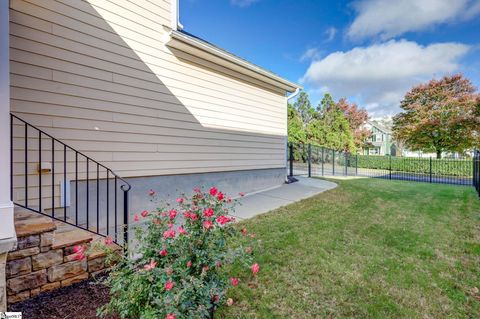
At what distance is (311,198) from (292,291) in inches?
168

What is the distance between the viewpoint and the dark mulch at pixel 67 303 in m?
2.10

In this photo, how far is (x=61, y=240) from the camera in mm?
2615

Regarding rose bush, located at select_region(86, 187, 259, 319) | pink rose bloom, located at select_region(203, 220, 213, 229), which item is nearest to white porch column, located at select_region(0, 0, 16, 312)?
rose bush, located at select_region(86, 187, 259, 319)

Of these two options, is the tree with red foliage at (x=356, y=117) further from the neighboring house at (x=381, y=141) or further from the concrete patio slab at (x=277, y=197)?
the concrete patio slab at (x=277, y=197)

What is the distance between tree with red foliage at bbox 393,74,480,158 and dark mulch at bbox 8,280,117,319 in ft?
74.7

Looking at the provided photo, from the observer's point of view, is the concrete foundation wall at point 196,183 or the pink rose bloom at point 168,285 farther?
the concrete foundation wall at point 196,183

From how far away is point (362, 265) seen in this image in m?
3.10

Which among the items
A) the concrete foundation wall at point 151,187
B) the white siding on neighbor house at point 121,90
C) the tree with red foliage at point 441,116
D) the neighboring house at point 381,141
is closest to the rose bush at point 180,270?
the concrete foundation wall at point 151,187

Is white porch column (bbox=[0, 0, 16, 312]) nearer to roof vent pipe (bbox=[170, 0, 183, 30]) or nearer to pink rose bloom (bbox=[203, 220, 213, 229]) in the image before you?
pink rose bloom (bbox=[203, 220, 213, 229])

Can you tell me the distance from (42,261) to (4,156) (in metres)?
1.22

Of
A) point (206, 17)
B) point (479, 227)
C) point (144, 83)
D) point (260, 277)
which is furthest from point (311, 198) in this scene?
point (206, 17)

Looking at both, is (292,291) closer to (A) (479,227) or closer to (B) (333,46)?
(A) (479,227)

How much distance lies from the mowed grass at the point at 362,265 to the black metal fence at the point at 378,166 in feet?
14.6

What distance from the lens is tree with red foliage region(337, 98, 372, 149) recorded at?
28188mm
